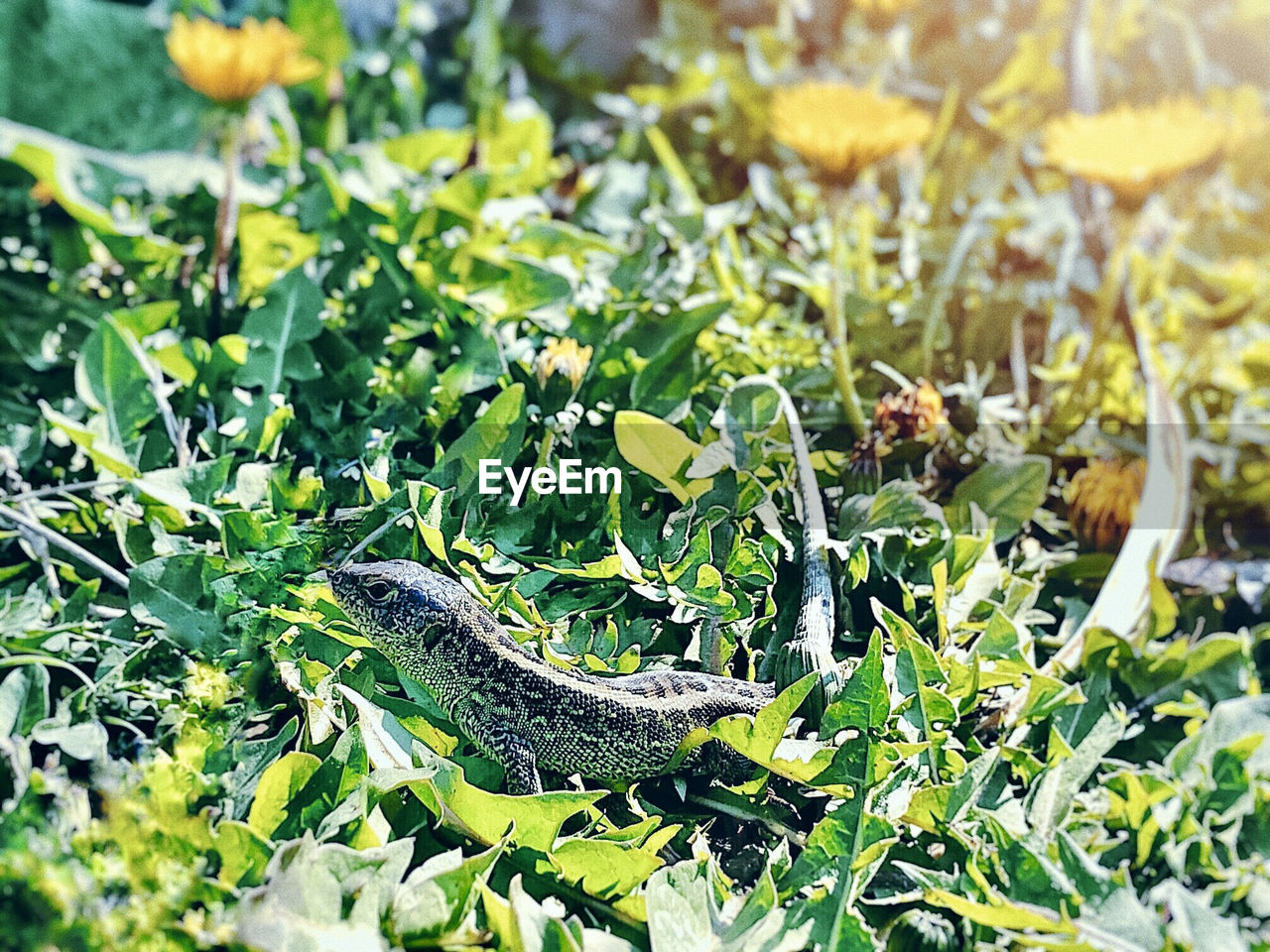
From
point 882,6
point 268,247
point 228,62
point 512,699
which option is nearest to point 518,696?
point 512,699

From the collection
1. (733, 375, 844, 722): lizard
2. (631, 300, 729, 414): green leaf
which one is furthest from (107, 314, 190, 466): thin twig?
(733, 375, 844, 722): lizard

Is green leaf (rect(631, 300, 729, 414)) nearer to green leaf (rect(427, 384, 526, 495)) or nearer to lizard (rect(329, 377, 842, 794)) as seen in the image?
green leaf (rect(427, 384, 526, 495))

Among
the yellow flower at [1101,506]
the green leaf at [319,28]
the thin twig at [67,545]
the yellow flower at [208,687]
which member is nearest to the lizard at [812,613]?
the yellow flower at [1101,506]

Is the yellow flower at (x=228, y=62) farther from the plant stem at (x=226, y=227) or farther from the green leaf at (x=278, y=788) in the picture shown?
the green leaf at (x=278, y=788)

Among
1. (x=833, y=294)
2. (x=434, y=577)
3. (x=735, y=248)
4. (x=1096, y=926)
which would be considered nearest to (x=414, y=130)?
(x=735, y=248)

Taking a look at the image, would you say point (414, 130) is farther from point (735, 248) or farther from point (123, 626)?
point (123, 626)

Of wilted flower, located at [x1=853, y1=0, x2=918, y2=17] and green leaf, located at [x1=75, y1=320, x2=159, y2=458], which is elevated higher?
wilted flower, located at [x1=853, y1=0, x2=918, y2=17]
